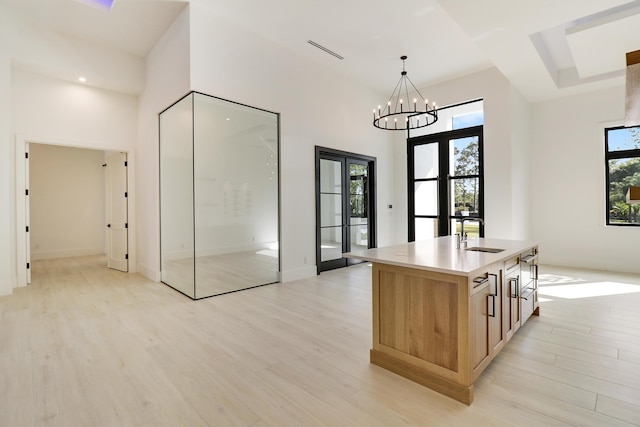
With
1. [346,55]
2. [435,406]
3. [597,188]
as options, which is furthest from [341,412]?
[597,188]

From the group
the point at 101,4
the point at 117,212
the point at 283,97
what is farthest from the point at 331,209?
the point at 101,4

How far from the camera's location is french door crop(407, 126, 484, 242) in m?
6.43

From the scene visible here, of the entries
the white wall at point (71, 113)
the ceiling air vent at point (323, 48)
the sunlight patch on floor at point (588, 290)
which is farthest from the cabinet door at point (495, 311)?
the white wall at point (71, 113)

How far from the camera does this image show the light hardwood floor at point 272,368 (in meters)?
1.89

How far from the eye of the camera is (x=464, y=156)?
6.60 meters

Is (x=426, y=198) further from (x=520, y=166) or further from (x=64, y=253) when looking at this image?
(x=64, y=253)

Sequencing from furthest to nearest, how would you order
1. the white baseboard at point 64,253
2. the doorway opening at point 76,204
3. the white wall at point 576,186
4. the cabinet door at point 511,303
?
the white baseboard at point 64,253 → the doorway opening at point 76,204 → the white wall at point 576,186 → the cabinet door at point 511,303

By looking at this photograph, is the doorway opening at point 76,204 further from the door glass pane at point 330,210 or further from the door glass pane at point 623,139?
the door glass pane at point 623,139

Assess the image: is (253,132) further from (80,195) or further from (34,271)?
(80,195)

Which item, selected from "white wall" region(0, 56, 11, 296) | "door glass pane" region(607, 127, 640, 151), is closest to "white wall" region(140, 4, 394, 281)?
"white wall" region(0, 56, 11, 296)

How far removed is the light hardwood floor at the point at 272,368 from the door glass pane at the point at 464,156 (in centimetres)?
306

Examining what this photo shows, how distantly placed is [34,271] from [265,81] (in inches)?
235

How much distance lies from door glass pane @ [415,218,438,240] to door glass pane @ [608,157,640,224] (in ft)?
10.6

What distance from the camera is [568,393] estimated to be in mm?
2072
